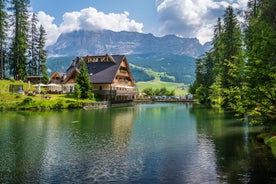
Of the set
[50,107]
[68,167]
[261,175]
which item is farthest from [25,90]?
[261,175]

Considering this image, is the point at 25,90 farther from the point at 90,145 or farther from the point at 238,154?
the point at 238,154

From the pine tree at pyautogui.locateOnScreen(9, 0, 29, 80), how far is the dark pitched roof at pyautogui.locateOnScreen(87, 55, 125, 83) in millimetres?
17824

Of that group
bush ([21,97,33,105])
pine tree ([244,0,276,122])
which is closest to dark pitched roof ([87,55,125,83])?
bush ([21,97,33,105])

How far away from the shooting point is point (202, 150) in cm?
2131

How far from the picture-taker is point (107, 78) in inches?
3066

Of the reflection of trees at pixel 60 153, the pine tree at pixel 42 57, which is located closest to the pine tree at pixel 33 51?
the pine tree at pixel 42 57

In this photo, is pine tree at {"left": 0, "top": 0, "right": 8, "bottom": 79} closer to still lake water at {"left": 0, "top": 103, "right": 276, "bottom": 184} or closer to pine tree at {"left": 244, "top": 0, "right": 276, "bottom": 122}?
still lake water at {"left": 0, "top": 103, "right": 276, "bottom": 184}

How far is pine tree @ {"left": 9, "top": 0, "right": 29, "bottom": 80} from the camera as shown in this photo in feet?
232

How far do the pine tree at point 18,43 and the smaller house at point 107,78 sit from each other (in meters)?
11.8

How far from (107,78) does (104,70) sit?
4500mm

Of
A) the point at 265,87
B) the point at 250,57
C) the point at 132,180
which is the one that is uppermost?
the point at 250,57

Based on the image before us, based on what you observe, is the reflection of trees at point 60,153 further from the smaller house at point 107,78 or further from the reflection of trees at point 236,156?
the smaller house at point 107,78

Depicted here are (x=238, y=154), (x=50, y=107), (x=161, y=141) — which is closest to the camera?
(x=238, y=154)

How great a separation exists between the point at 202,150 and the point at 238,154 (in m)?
2.59
